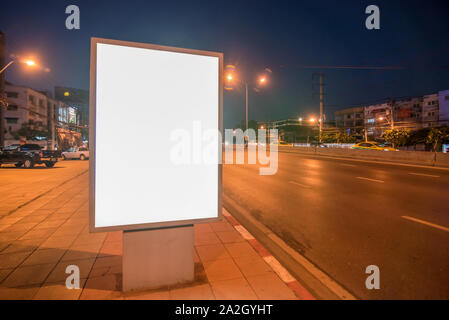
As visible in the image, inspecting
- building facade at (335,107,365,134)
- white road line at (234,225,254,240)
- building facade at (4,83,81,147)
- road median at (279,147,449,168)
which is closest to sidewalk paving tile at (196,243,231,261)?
white road line at (234,225,254,240)

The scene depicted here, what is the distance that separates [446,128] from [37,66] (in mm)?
40059

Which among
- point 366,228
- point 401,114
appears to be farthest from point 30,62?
point 401,114

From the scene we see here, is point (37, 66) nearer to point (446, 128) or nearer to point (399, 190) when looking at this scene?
point (399, 190)

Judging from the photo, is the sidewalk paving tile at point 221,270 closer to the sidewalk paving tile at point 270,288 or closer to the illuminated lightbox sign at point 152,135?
the sidewalk paving tile at point 270,288

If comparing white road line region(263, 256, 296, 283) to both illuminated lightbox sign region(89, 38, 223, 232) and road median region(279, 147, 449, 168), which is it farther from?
road median region(279, 147, 449, 168)

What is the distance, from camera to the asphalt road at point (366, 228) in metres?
3.31

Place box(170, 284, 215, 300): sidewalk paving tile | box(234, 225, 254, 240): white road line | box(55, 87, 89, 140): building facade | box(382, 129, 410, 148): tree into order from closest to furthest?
box(170, 284, 215, 300): sidewalk paving tile < box(234, 225, 254, 240): white road line < box(382, 129, 410, 148): tree < box(55, 87, 89, 140): building facade

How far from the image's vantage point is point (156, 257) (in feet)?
9.33

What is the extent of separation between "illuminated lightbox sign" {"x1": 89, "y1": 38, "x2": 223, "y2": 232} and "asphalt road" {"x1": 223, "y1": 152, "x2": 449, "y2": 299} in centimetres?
250

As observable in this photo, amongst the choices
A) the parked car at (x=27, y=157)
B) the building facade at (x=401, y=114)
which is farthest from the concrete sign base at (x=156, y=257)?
the building facade at (x=401, y=114)

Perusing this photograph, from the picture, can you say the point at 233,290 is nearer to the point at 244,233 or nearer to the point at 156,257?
the point at 156,257

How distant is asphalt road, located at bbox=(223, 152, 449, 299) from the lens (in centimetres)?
331

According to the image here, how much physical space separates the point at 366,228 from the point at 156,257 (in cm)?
454

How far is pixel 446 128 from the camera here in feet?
91.5
